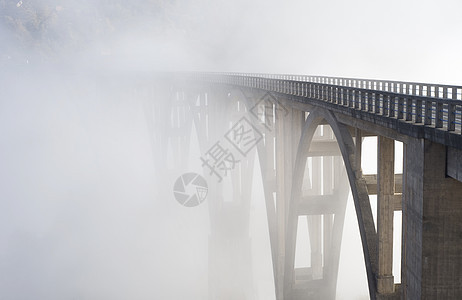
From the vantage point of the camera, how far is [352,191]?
17000mm

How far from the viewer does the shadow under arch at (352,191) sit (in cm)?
1579

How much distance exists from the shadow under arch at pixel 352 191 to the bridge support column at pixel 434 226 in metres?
3.29

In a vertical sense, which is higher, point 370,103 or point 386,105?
point 370,103

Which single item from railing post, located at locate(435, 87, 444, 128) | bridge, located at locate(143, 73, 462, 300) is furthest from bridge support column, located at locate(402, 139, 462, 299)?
railing post, located at locate(435, 87, 444, 128)

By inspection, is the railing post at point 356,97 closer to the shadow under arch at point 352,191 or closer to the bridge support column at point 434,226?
the shadow under arch at point 352,191

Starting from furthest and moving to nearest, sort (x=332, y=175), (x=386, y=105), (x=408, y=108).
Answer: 1. (x=332, y=175)
2. (x=386, y=105)
3. (x=408, y=108)

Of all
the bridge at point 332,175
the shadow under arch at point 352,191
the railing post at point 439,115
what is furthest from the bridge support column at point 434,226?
the shadow under arch at point 352,191

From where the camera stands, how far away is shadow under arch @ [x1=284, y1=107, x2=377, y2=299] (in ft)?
51.8

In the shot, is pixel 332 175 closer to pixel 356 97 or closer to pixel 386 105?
pixel 356 97

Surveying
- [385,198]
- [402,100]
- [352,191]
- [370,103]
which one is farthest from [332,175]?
[402,100]

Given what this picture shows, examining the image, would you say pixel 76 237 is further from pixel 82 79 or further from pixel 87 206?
pixel 82 79

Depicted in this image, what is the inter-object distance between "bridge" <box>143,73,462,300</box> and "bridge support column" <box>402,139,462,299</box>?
0.02m


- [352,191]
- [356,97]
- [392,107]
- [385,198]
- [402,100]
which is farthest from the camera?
[356,97]

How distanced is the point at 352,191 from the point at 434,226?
515 centimetres
